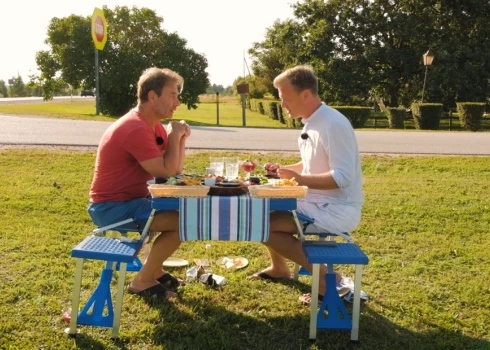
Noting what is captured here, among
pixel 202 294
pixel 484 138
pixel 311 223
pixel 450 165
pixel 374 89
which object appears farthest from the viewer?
pixel 374 89

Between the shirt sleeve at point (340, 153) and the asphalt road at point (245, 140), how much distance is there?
296 inches

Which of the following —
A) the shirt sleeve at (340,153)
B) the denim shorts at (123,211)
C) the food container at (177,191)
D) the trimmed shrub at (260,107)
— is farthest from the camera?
the trimmed shrub at (260,107)

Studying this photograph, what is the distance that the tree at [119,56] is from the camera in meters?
26.5

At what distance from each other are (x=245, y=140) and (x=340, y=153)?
30.9 feet

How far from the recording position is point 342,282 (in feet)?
13.3

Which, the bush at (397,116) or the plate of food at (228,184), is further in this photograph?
the bush at (397,116)

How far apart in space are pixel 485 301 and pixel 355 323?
49.0 inches

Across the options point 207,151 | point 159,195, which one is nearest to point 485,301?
point 159,195

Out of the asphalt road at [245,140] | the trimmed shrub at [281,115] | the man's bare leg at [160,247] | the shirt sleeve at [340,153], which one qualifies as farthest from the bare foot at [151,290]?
the trimmed shrub at [281,115]

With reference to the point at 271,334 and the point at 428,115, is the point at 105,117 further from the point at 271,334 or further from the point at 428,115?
the point at 271,334

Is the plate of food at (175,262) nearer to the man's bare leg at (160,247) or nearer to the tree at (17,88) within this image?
the man's bare leg at (160,247)

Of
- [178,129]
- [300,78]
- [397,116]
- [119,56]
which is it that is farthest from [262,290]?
[119,56]

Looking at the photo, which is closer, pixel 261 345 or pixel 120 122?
pixel 261 345

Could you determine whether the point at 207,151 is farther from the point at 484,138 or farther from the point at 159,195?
the point at 484,138
